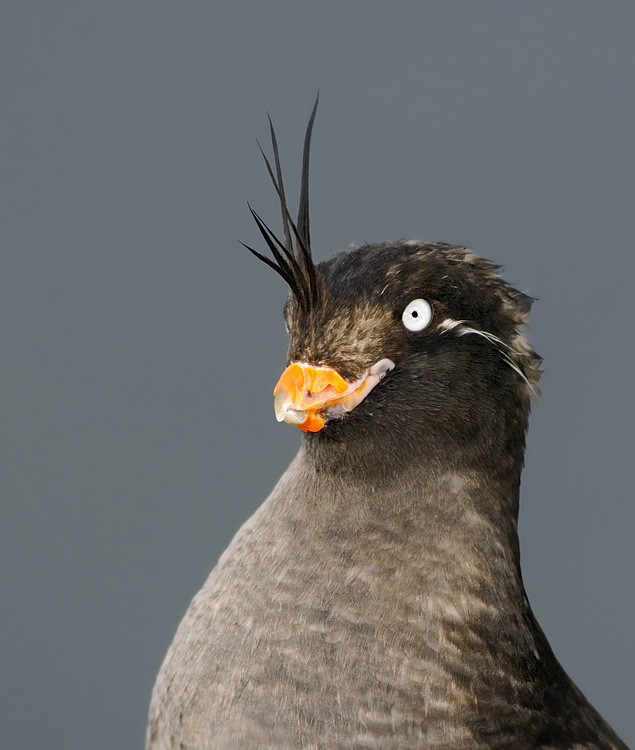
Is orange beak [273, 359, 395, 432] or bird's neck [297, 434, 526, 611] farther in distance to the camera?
bird's neck [297, 434, 526, 611]

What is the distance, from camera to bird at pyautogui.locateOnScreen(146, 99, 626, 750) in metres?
2.37

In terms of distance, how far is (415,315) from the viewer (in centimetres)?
245

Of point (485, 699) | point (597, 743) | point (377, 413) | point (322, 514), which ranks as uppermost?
point (377, 413)

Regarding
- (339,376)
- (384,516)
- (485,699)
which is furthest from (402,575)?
(339,376)

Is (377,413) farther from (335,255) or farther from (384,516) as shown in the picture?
(335,255)

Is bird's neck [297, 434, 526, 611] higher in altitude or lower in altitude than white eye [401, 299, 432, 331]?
lower

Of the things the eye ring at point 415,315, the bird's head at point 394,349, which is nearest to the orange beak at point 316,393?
the bird's head at point 394,349

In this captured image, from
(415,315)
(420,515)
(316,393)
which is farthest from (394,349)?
(420,515)

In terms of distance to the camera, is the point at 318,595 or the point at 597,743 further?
the point at 597,743

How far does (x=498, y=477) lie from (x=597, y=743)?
2.61ft

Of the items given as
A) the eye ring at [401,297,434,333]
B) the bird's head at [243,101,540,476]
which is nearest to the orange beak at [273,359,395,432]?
the bird's head at [243,101,540,476]

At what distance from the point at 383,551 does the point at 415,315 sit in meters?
0.62

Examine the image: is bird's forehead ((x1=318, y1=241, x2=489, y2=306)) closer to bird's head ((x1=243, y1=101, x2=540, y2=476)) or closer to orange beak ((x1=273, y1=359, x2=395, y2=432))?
bird's head ((x1=243, y1=101, x2=540, y2=476))

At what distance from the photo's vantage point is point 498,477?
264 centimetres
